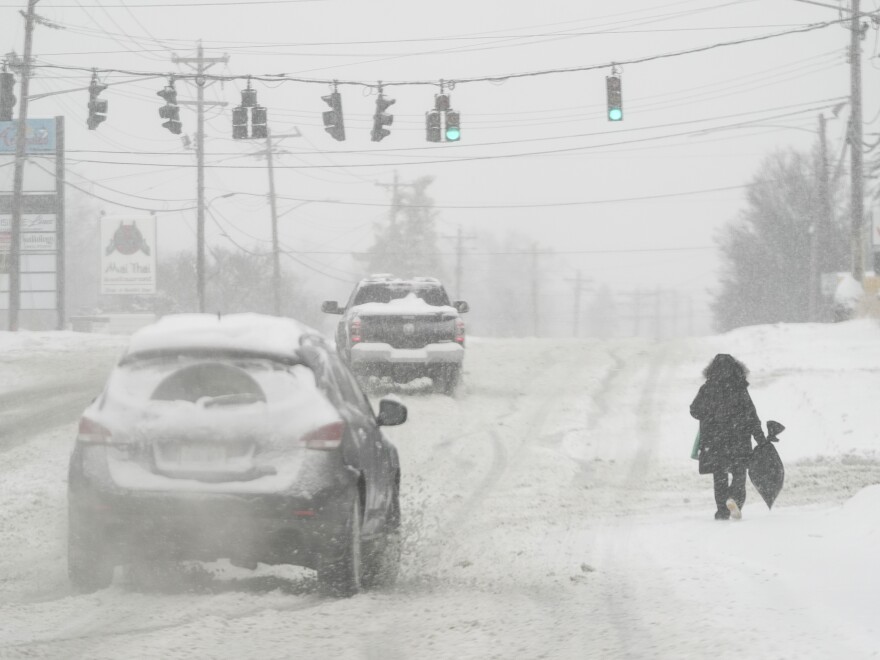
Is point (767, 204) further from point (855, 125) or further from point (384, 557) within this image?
point (384, 557)

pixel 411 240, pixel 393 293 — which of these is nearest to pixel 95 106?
pixel 393 293

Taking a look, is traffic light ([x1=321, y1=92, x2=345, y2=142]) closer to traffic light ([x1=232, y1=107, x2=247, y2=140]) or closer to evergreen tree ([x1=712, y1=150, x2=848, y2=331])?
traffic light ([x1=232, y1=107, x2=247, y2=140])

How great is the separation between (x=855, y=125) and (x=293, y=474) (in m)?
30.5

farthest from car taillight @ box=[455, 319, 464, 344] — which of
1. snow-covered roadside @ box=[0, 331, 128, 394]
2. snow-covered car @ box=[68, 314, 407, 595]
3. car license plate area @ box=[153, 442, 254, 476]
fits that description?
car license plate area @ box=[153, 442, 254, 476]

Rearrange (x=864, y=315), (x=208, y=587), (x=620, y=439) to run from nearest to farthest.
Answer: (x=208, y=587), (x=620, y=439), (x=864, y=315)

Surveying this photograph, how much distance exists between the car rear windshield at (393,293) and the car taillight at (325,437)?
44.9 feet

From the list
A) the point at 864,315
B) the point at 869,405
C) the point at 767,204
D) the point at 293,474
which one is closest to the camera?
the point at 293,474

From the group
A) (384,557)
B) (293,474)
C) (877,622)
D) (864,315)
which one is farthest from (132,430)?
(864,315)

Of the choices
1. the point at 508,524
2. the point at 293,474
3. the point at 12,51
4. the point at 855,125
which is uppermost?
the point at 12,51

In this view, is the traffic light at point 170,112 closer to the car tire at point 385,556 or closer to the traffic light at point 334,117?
the traffic light at point 334,117

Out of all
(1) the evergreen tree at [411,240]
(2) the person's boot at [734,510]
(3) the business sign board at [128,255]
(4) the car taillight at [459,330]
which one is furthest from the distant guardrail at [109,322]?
(2) the person's boot at [734,510]

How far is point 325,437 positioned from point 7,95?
20.9m

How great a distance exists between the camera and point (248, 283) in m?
73.9

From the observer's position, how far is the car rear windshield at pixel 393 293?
20.6 m
